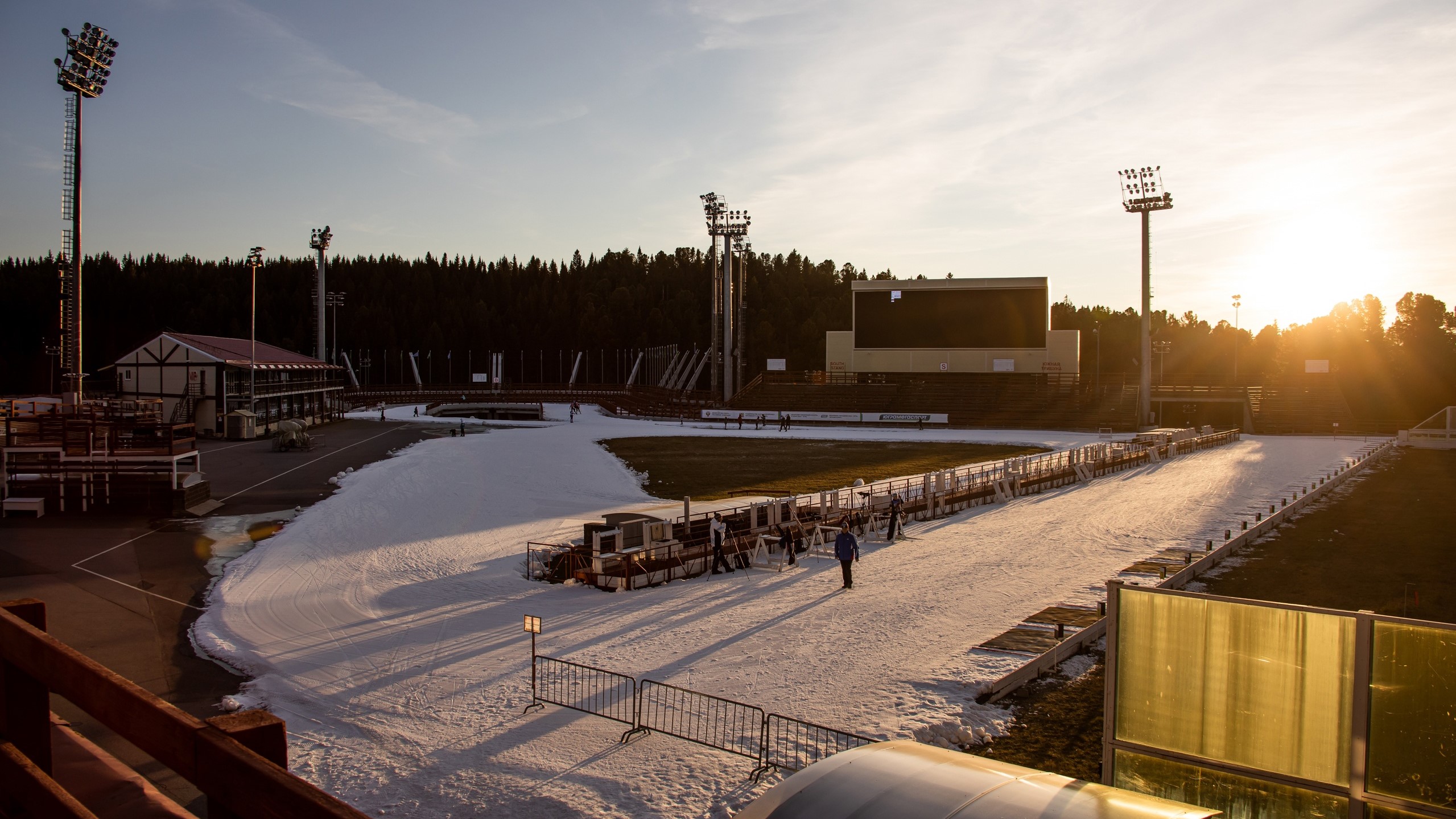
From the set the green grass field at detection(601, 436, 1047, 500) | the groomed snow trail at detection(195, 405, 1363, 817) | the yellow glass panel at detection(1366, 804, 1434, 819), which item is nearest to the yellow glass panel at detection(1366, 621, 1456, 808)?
the yellow glass panel at detection(1366, 804, 1434, 819)

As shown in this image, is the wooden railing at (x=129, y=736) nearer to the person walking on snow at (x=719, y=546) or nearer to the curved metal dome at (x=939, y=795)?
the curved metal dome at (x=939, y=795)

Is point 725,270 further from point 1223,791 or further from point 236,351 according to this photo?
point 1223,791

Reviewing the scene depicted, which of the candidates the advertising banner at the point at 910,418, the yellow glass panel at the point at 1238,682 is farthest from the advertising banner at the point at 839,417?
the yellow glass panel at the point at 1238,682

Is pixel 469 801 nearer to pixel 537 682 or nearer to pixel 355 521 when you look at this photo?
pixel 537 682

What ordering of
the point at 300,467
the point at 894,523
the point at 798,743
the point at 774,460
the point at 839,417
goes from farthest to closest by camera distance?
the point at 839,417 < the point at 774,460 < the point at 300,467 < the point at 894,523 < the point at 798,743

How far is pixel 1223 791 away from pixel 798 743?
17.8ft

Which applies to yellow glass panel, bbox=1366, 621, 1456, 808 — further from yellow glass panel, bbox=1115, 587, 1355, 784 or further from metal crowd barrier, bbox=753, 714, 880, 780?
metal crowd barrier, bbox=753, 714, 880, 780

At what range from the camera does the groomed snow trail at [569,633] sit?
10.1 metres

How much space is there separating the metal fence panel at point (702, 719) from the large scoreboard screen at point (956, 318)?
6603cm

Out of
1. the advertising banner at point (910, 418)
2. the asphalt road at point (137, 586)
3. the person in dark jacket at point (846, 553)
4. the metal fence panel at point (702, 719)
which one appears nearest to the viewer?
the metal fence panel at point (702, 719)

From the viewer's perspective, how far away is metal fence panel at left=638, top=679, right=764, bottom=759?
10.9 m

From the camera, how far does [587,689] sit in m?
12.8

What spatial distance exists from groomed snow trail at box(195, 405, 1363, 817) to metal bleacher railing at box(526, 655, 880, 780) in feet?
1.02

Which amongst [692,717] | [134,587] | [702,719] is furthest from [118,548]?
[702,719]
